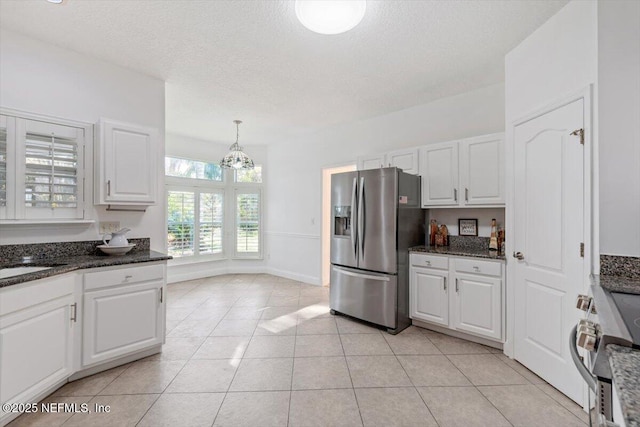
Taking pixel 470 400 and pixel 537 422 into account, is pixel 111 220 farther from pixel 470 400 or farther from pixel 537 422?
pixel 537 422

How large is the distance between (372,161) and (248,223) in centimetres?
321

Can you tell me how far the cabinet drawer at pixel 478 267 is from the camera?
256 cm

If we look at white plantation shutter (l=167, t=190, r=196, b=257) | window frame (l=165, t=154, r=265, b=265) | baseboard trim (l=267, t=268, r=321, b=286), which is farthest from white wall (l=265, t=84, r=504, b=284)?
white plantation shutter (l=167, t=190, r=196, b=257)

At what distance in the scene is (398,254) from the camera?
3027 mm

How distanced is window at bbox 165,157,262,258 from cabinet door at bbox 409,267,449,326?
146 inches

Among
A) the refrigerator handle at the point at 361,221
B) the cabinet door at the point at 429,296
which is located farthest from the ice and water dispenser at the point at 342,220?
the cabinet door at the point at 429,296

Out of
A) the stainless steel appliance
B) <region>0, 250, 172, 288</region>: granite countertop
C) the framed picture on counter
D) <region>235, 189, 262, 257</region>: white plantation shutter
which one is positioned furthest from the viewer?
<region>235, 189, 262, 257</region>: white plantation shutter

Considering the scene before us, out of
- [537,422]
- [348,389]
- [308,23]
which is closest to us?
[537,422]

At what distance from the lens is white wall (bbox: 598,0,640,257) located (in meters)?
1.63

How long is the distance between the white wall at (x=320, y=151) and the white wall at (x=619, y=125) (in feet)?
4.76

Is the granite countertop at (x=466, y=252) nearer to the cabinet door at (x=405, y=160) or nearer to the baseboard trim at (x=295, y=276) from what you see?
the cabinet door at (x=405, y=160)

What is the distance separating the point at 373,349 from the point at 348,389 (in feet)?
2.28

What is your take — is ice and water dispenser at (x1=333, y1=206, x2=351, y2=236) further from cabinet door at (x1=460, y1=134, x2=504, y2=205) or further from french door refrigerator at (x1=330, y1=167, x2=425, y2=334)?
cabinet door at (x1=460, y1=134, x2=504, y2=205)

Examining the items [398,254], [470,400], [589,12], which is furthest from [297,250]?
[589,12]
